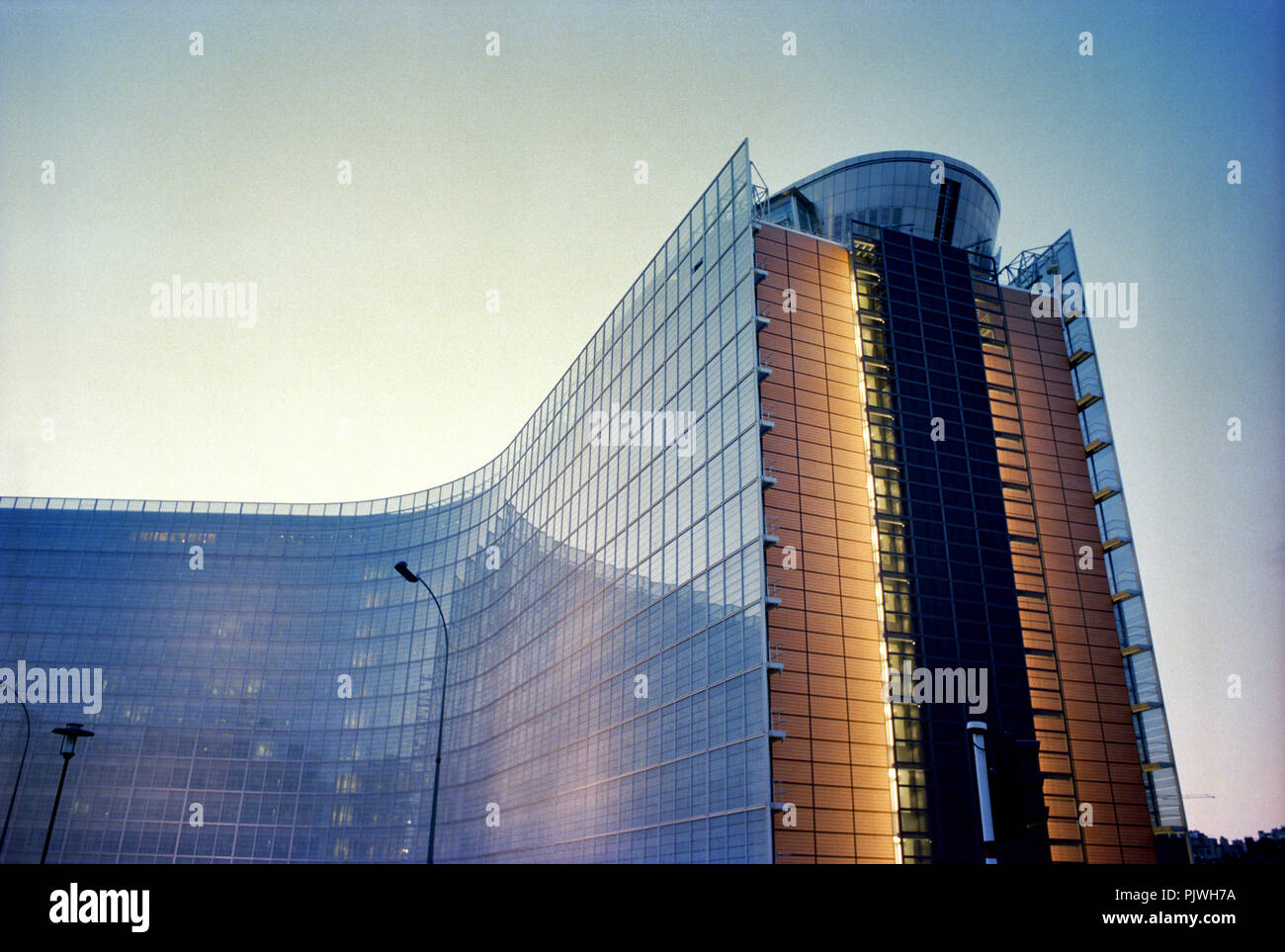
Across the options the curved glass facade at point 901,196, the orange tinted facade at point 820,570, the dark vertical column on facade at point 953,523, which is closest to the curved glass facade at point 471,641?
the orange tinted facade at point 820,570

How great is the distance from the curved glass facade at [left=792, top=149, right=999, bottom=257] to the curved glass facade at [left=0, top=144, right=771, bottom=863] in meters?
8.57

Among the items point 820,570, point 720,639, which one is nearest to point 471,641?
point 720,639

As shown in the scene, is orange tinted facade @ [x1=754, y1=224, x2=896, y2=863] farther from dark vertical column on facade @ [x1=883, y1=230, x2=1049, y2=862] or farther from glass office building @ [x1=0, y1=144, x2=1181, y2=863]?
dark vertical column on facade @ [x1=883, y1=230, x2=1049, y2=862]

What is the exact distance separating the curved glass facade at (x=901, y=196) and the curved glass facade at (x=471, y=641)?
8.57 meters

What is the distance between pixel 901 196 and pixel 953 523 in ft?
69.6

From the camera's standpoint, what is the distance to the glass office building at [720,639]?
39.6 metres

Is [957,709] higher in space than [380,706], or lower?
lower

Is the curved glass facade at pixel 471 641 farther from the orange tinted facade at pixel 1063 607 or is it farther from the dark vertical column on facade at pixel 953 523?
the orange tinted facade at pixel 1063 607

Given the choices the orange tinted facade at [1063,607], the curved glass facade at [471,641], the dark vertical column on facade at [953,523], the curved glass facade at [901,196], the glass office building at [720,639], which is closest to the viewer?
the glass office building at [720,639]

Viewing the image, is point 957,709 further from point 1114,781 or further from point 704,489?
point 704,489

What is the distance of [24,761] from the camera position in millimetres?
84750
